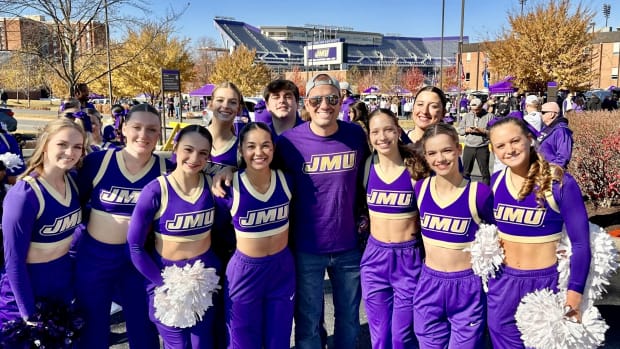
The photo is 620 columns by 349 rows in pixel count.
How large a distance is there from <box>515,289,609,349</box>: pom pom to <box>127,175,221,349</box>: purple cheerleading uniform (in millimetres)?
1770

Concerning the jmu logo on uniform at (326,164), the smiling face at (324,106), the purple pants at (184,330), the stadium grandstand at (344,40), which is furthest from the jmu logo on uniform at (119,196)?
the stadium grandstand at (344,40)

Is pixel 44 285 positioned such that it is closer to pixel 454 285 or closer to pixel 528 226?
pixel 454 285

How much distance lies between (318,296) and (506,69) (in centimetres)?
2353

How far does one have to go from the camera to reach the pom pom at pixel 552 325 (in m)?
2.44

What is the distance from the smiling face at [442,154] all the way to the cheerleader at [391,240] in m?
0.20

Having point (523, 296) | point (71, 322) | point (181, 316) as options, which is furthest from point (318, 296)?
point (71, 322)

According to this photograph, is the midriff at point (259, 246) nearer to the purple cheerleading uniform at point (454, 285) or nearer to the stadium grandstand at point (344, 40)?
the purple cheerleading uniform at point (454, 285)

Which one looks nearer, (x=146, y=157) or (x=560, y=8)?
(x=146, y=157)

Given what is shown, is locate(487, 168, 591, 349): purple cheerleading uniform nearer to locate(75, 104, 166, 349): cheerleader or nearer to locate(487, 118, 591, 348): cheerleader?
locate(487, 118, 591, 348): cheerleader

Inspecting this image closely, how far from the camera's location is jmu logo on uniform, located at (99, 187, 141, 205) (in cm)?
287

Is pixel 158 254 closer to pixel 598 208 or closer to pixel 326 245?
pixel 326 245

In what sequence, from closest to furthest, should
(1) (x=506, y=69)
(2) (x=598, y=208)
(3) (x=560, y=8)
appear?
(2) (x=598, y=208) → (3) (x=560, y=8) → (1) (x=506, y=69)

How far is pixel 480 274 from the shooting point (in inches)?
105

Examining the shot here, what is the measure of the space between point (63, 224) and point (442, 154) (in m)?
2.18
